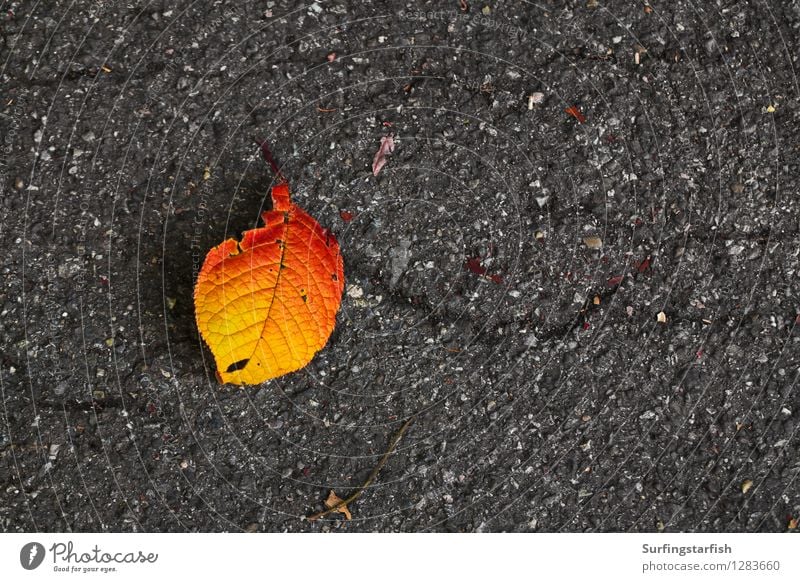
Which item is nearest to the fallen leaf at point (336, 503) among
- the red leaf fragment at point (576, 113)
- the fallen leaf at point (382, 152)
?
the fallen leaf at point (382, 152)

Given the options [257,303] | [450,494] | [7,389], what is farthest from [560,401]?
[7,389]
